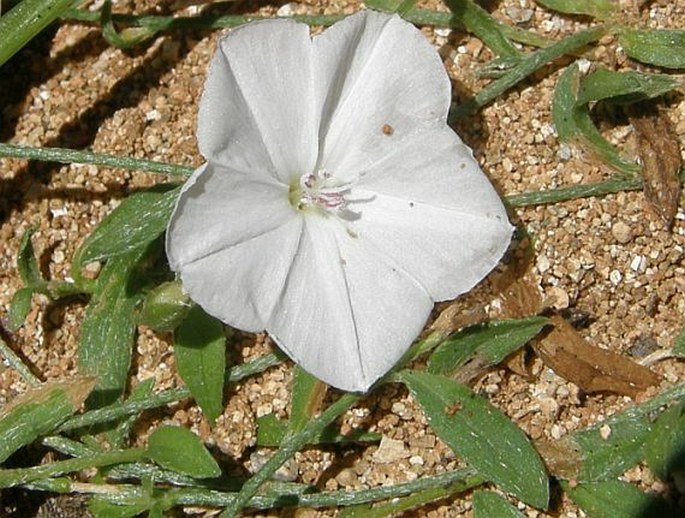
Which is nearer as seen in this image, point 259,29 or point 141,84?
point 259,29

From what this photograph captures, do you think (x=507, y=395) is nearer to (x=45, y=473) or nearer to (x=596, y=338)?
(x=596, y=338)

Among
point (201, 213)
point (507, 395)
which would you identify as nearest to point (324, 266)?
point (201, 213)

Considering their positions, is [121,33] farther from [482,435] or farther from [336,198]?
[482,435]

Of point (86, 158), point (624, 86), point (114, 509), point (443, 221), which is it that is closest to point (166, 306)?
point (86, 158)

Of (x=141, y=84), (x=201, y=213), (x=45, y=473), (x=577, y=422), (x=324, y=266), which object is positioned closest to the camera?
(x=201, y=213)

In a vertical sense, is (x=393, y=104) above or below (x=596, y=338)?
above

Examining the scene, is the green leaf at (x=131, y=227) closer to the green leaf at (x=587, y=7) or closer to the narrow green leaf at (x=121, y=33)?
the narrow green leaf at (x=121, y=33)
